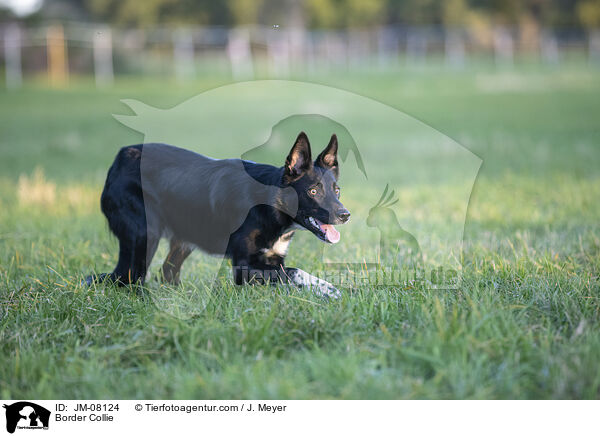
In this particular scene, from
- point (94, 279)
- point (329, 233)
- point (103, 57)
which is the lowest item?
point (94, 279)

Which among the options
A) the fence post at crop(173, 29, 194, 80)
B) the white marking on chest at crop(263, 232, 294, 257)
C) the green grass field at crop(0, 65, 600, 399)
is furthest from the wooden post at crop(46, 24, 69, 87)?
the white marking on chest at crop(263, 232, 294, 257)

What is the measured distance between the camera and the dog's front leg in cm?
383

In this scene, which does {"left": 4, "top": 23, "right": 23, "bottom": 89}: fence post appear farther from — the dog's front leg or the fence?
the dog's front leg

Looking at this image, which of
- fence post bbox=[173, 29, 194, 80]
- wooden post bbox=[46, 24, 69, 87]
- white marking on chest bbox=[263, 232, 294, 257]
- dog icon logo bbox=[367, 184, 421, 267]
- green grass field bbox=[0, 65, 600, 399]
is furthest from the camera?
fence post bbox=[173, 29, 194, 80]

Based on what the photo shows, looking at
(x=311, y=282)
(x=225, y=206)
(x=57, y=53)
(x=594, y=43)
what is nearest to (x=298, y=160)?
(x=225, y=206)

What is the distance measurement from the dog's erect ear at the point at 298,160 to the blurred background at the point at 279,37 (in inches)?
913

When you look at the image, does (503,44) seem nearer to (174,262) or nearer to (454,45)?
(454,45)

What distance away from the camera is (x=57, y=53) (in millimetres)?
28422

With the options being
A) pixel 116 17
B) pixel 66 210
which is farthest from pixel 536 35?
pixel 66 210

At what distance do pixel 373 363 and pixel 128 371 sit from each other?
1.31 m

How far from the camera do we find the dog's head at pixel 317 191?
12.3 feet

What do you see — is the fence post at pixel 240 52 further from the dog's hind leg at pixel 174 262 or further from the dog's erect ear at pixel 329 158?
the dog's erect ear at pixel 329 158
